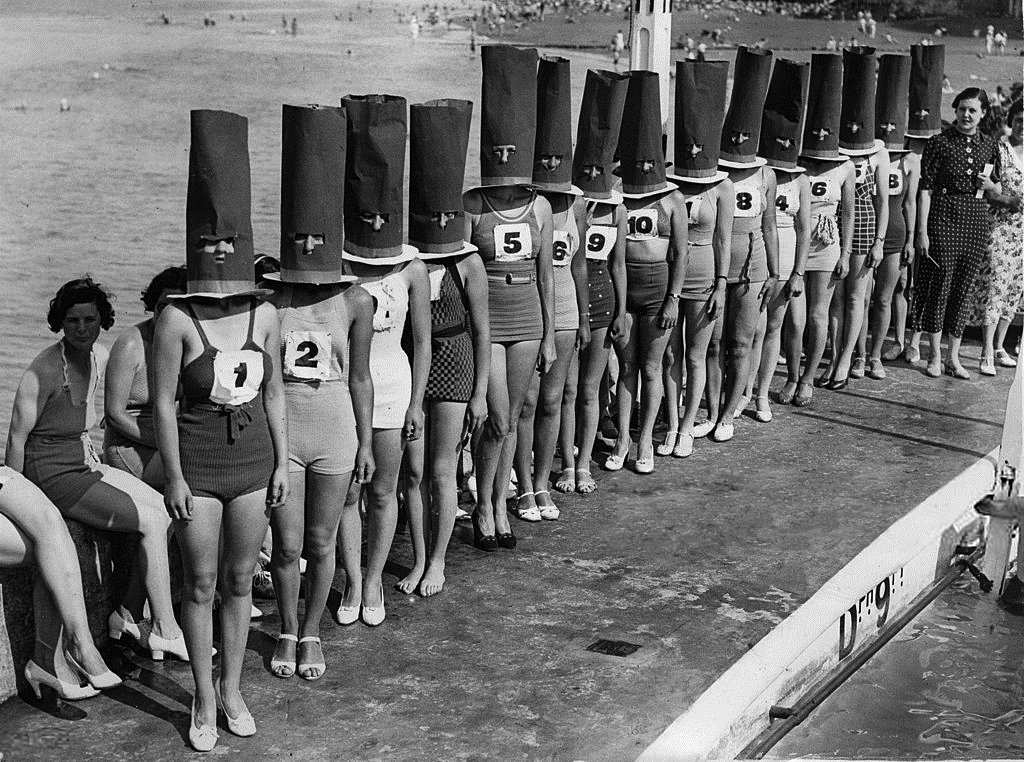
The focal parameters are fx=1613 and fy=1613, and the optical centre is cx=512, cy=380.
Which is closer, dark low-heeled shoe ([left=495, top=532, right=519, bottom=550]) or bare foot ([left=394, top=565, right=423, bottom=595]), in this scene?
bare foot ([left=394, top=565, right=423, bottom=595])

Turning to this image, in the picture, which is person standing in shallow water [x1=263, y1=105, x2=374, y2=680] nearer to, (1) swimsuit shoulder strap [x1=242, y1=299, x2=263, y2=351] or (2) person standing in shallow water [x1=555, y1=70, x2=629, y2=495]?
(1) swimsuit shoulder strap [x1=242, y1=299, x2=263, y2=351]

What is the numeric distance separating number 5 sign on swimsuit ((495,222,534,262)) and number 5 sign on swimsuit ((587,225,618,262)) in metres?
0.68

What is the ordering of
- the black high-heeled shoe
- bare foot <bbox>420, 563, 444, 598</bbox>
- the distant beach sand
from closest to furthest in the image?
bare foot <bbox>420, 563, 444, 598</bbox> < the black high-heeled shoe < the distant beach sand

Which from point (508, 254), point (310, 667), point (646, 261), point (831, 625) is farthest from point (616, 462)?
point (310, 667)

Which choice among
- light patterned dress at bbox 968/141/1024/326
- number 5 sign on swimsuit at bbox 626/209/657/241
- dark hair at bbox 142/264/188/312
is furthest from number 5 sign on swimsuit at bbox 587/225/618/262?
light patterned dress at bbox 968/141/1024/326

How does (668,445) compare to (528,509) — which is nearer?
(528,509)

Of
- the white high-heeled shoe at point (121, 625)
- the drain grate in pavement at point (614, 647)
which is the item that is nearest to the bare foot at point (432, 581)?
the drain grate in pavement at point (614, 647)

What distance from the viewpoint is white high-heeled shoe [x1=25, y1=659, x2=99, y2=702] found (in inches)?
193

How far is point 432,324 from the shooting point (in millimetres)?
5711

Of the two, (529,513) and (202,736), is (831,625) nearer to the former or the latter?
(529,513)

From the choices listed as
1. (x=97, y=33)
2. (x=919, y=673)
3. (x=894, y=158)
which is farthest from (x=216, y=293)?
(x=97, y=33)

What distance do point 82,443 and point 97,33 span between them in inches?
1121

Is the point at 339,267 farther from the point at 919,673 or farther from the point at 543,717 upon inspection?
the point at 919,673

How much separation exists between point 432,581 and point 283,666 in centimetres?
85
